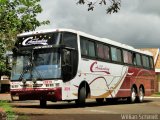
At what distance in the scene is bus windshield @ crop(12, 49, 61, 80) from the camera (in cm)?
2000

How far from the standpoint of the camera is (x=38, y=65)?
2042 centimetres

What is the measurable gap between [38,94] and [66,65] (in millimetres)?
1776

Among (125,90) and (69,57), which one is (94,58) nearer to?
(69,57)

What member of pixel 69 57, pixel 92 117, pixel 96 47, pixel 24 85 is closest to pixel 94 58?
pixel 96 47

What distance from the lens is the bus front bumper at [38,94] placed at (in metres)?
20.0

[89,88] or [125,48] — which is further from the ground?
[125,48]

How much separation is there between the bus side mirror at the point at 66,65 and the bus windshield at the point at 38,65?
25 cm

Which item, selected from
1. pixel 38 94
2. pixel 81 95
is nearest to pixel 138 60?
pixel 81 95

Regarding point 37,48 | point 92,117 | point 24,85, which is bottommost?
point 92,117

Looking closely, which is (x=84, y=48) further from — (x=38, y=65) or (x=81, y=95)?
(x=38, y=65)

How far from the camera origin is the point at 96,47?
77.4ft

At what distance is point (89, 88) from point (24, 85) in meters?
3.51

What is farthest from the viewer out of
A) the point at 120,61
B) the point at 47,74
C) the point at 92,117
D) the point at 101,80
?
the point at 120,61

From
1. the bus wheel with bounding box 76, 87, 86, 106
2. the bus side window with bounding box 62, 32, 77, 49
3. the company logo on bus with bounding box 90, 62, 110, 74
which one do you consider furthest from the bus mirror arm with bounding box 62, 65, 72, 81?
the company logo on bus with bounding box 90, 62, 110, 74
